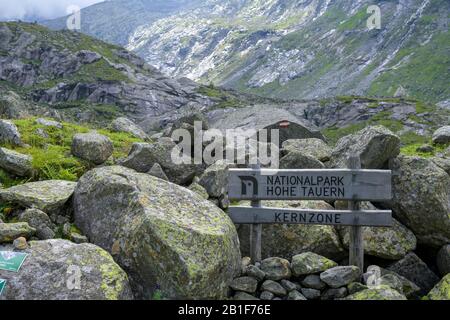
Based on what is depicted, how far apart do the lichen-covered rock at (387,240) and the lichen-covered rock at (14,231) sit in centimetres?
918

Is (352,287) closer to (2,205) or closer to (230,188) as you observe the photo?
(230,188)

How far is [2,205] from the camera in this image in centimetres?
1248

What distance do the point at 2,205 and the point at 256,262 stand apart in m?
7.37

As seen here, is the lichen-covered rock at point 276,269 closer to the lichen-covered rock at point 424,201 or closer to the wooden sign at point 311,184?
the wooden sign at point 311,184

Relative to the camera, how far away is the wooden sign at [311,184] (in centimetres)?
1277

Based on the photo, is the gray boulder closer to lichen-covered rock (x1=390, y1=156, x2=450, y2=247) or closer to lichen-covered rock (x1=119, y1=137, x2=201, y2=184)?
lichen-covered rock (x1=390, y1=156, x2=450, y2=247)

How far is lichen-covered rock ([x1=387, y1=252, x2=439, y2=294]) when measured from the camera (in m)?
13.6

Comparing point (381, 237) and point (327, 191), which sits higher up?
point (327, 191)

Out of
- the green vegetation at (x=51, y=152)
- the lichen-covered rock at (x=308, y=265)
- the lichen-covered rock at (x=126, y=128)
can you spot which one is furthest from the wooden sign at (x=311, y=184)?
the lichen-covered rock at (x=126, y=128)

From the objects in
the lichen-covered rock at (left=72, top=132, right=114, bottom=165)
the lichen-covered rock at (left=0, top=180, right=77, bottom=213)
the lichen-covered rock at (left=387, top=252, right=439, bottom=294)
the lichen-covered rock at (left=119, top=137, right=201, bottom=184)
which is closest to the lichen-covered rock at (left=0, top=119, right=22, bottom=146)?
the lichen-covered rock at (left=72, top=132, right=114, bottom=165)

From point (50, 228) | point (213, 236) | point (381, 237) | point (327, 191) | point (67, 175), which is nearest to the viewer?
point (213, 236)

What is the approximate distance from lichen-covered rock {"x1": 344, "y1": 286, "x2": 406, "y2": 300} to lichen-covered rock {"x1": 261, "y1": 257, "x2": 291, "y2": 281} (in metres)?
1.74

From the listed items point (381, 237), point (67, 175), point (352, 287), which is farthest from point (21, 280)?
point (381, 237)
